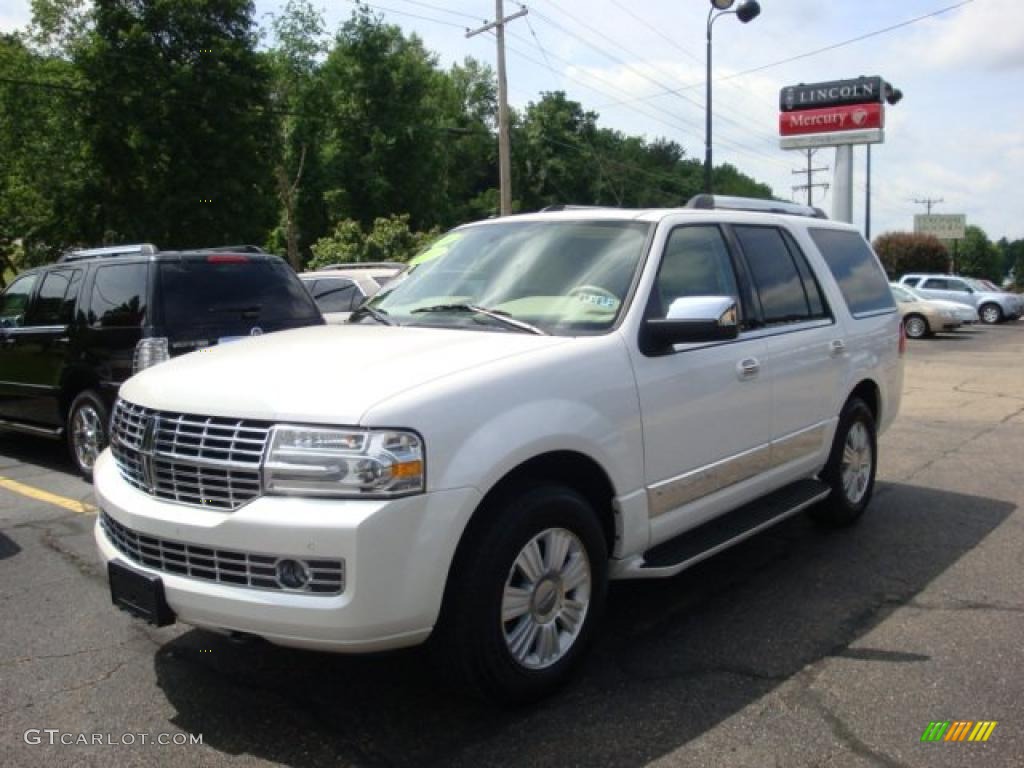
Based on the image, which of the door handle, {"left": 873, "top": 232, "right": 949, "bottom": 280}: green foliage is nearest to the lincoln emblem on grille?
the door handle

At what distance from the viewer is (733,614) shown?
431 cm

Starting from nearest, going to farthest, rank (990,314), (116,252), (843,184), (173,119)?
(116,252) < (173,119) < (843,184) < (990,314)

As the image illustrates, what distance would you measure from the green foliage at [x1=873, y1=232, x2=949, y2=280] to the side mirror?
202ft

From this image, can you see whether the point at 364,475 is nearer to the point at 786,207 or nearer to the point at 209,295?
the point at 786,207

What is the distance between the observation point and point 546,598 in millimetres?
3363

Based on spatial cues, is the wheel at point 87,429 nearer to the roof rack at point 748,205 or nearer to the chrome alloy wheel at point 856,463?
the roof rack at point 748,205

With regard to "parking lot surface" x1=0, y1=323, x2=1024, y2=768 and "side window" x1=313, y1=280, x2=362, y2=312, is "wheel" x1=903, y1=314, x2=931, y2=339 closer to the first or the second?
"side window" x1=313, y1=280, x2=362, y2=312

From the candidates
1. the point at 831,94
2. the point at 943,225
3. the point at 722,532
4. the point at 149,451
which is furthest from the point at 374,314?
the point at 943,225

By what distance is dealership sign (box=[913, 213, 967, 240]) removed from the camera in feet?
249

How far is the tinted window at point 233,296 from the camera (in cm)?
672

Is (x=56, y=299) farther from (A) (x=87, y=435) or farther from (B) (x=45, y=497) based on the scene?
(B) (x=45, y=497)

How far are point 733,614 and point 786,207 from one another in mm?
2807

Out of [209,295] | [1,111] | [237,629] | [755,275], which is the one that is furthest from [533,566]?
[1,111]

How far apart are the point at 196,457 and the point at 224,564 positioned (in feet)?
1.28
